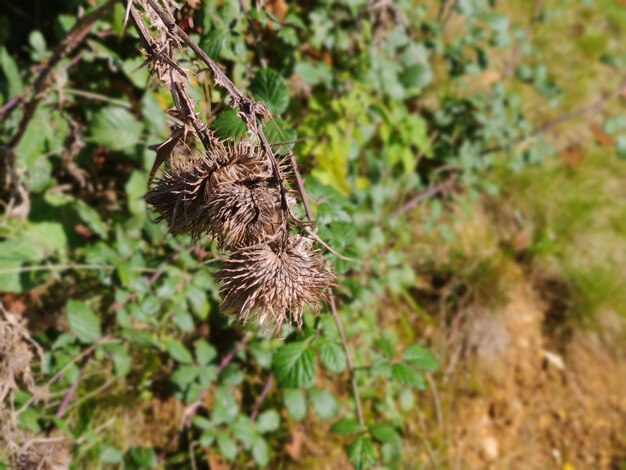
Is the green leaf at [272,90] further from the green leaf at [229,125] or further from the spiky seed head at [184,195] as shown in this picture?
the spiky seed head at [184,195]

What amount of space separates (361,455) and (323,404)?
388mm

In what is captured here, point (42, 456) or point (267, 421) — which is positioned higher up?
point (42, 456)

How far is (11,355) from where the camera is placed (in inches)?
58.8

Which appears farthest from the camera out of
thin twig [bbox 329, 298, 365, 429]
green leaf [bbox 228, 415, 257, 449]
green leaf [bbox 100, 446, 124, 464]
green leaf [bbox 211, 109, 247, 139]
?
green leaf [bbox 228, 415, 257, 449]

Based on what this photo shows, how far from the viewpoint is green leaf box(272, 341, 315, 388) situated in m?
1.42

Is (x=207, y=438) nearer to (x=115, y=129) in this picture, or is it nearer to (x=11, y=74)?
(x=115, y=129)

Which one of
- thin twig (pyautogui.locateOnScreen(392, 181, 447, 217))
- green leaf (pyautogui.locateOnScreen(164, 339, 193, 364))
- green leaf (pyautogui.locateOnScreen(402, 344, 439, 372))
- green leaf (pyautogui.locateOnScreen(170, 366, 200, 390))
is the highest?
thin twig (pyautogui.locateOnScreen(392, 181, 447, 217))

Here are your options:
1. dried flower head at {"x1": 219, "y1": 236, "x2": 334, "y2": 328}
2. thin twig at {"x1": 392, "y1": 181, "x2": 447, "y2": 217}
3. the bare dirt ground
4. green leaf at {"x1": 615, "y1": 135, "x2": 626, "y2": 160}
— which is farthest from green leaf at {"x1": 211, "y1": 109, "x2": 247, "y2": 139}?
green leaf at {"x1": 615, "y1": 135, "x2": 626, "y2": 160}

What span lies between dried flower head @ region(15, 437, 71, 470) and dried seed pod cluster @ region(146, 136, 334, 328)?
0.87 m

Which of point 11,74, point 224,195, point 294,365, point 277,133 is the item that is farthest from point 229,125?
point 11,74

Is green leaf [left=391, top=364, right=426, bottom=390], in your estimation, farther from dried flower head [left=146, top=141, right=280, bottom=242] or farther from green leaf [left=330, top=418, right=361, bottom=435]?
dried flower head [left=146, top=141, right=280, bottom=242]

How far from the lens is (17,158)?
193 centimetres

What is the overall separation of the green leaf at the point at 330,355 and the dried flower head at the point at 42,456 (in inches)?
29.1

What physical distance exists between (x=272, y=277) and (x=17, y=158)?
1375mm
